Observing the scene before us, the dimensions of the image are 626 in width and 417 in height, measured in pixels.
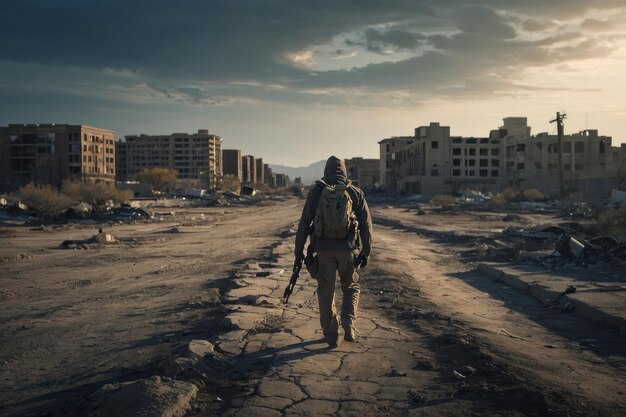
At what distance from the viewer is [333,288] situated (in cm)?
685

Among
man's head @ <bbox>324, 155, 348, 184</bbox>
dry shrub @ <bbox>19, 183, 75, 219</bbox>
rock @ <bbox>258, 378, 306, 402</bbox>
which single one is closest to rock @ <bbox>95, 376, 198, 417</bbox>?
rock @ <bbox>258, 378, 306, 402</bbox>

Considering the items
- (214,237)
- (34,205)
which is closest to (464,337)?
(214,237)

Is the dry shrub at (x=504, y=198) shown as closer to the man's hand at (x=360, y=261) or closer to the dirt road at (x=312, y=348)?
the dirt road at (x=312, y=348)

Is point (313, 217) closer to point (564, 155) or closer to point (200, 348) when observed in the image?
point (200, 348)

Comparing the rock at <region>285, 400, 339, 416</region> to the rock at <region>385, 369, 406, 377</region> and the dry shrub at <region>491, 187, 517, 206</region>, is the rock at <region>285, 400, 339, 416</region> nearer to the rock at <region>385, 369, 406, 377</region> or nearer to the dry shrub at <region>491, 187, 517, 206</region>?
the rock at <region>385, 369, 406, 377</region>

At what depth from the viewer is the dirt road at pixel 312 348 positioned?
5.03m

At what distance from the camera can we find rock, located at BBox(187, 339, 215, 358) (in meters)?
6.14

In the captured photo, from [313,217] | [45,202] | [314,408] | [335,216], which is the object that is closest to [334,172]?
[313,217]

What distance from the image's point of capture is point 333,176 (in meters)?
7.21

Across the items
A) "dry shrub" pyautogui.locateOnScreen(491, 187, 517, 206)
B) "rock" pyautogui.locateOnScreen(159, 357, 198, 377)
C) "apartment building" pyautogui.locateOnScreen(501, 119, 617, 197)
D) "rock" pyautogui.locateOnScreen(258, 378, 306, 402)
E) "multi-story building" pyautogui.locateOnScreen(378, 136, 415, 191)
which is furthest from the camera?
"multi-story building" pyautogui.locateOnScreen(378, 136, 415, 191)

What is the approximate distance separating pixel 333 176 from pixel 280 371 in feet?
8.05

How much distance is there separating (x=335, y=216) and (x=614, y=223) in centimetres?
1758

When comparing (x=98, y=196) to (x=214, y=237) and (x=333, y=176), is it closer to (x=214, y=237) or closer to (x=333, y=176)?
(x=214, y=237)

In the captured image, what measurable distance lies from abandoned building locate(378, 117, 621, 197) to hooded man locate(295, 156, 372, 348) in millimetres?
80648
